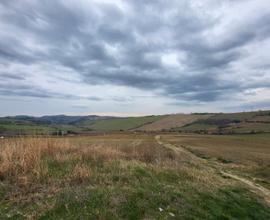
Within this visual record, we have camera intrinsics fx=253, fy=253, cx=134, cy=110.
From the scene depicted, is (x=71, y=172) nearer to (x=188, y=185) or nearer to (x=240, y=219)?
(x=188, y=185)

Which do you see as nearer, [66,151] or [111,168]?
[111,168]

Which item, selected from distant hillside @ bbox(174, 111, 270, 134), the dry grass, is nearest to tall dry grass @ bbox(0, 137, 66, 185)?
the dry grass

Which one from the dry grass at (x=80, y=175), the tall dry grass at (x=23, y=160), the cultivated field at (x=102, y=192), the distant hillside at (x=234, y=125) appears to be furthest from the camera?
the distant hillside at (x=234, y=125)

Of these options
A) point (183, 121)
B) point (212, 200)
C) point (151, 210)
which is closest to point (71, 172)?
point (151, 210)

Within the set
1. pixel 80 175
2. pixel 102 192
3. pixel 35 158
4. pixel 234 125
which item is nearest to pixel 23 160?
pixel 35 158

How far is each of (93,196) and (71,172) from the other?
2.14 m

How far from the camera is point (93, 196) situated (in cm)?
693

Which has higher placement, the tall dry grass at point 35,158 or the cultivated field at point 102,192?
the tall dry grass at point 35,158

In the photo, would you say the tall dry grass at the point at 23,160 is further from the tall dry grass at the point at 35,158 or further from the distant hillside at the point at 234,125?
the distant hillside at the point at 234,125

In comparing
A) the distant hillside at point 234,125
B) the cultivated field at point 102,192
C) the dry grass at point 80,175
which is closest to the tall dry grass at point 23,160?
the cultivated field at point 102,192

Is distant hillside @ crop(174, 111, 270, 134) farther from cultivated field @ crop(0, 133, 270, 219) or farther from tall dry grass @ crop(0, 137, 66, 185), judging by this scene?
tall dry grass @ crop(0, 137, 66, 185)

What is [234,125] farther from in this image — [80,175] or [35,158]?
[80,175]

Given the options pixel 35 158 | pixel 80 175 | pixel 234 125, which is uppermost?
pixel 234 125

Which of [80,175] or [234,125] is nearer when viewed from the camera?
[80,175]
